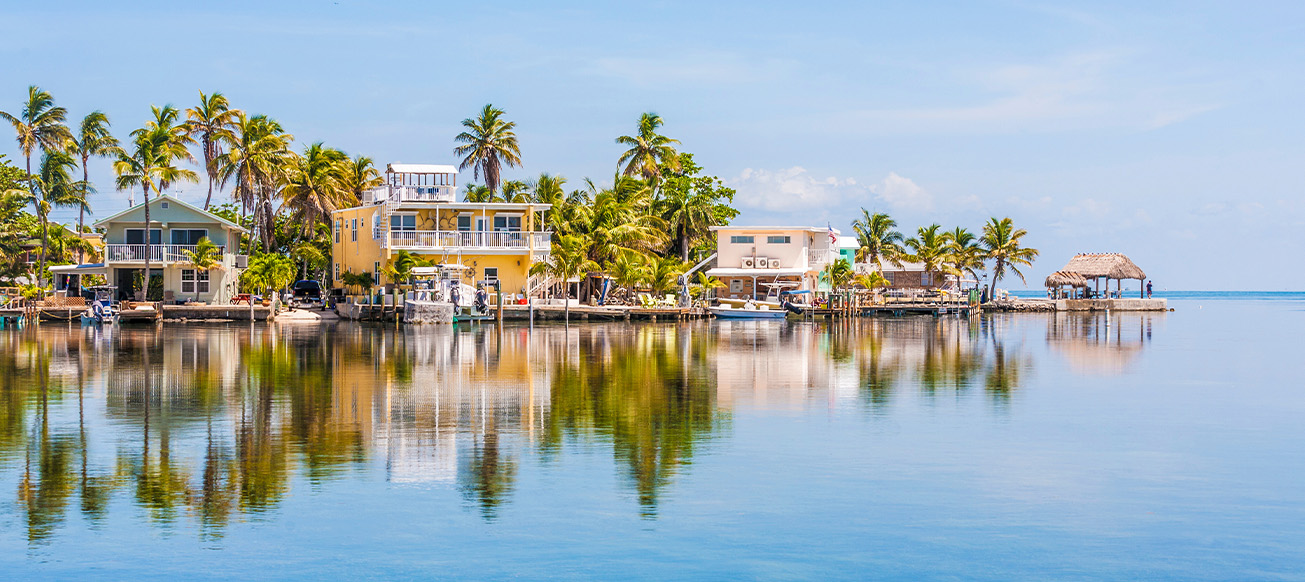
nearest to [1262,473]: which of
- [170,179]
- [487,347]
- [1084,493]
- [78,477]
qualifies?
[1084,493]

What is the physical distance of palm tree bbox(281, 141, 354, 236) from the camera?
67375mm

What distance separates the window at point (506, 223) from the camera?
210ft

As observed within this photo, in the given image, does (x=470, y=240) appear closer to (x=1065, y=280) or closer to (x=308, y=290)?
(x=308, y=290)

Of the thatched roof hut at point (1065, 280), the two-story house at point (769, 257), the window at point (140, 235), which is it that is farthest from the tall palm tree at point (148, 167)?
the thatched roof hut at point (1065, 280)

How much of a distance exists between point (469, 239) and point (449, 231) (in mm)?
1219

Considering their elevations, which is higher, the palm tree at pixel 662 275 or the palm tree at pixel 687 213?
the palm tree at pixel 687 213

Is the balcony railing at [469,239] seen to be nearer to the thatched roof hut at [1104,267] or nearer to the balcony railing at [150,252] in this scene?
the balcony railing at [150,252]

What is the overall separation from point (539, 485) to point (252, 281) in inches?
1896

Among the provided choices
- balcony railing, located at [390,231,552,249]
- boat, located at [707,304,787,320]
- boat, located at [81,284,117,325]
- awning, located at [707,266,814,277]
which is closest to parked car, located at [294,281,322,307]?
balcony railing, located at [390,231,552,249]

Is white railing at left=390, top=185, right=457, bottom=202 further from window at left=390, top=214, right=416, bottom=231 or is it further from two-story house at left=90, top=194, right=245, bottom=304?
two-story house at left=90, top=194, right=245, bottom=304

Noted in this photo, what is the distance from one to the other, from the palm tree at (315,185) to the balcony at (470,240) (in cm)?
882

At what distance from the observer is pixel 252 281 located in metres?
59.2

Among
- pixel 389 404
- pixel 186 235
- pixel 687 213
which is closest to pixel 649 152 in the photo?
pixel 687 213

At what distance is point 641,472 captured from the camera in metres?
15.8
